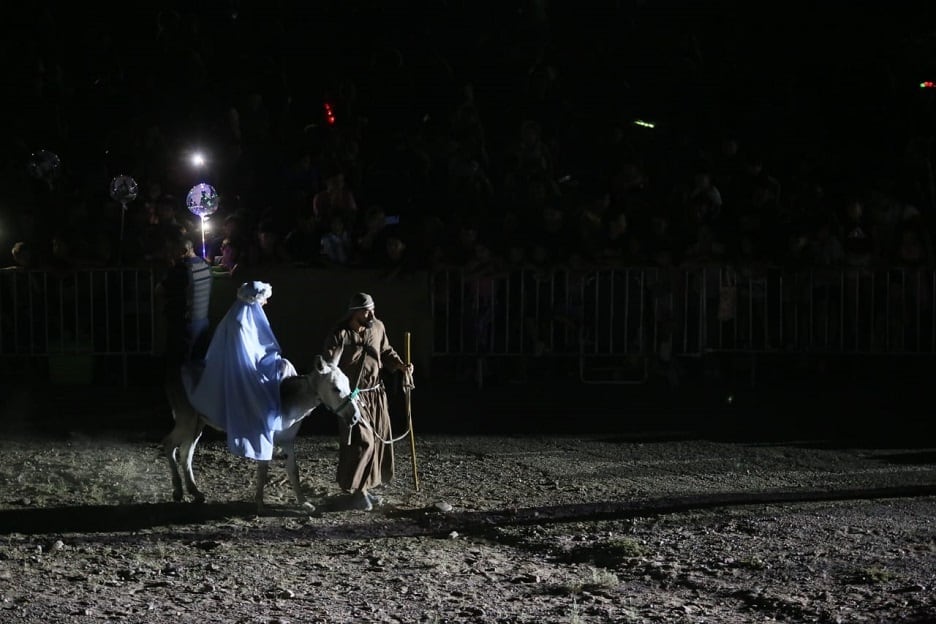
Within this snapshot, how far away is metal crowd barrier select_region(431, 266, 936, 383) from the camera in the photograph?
17.9 m

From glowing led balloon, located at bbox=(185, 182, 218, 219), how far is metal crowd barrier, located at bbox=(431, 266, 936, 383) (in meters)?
3.44

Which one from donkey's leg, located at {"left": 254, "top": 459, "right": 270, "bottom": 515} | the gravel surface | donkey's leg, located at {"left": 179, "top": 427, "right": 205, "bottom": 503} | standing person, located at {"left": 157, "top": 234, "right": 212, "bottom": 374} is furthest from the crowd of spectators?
donkey's leg, located at {"left": 254, "top": 459, "right": 270, "bottom": 515}

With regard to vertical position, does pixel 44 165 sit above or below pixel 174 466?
above

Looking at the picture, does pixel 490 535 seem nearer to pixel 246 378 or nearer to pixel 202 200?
pixel 246 378

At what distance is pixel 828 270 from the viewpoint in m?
18.0

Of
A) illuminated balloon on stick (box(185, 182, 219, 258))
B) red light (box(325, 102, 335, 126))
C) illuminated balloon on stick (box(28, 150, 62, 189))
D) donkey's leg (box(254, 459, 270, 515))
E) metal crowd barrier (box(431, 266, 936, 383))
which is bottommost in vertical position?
donkey's leg (box(254, 459, 270, 515))

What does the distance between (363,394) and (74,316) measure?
789 cm

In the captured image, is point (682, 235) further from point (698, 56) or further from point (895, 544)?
point (895, 544)

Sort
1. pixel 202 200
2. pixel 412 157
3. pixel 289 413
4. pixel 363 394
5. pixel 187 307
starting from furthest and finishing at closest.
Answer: pixel 412 157 → pixel 202 200 → pixel 187 307 → pixel 363 394 → pixel 289 413

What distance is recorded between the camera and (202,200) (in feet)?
60.4

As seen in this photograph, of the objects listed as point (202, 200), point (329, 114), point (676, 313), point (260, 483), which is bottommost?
point (260, 483)

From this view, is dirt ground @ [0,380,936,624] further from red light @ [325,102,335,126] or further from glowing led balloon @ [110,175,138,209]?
red light @ [325,102,335,126]

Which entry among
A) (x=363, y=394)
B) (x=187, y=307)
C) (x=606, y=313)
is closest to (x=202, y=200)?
(x=606, y=313)

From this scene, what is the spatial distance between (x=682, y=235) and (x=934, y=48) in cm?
748
